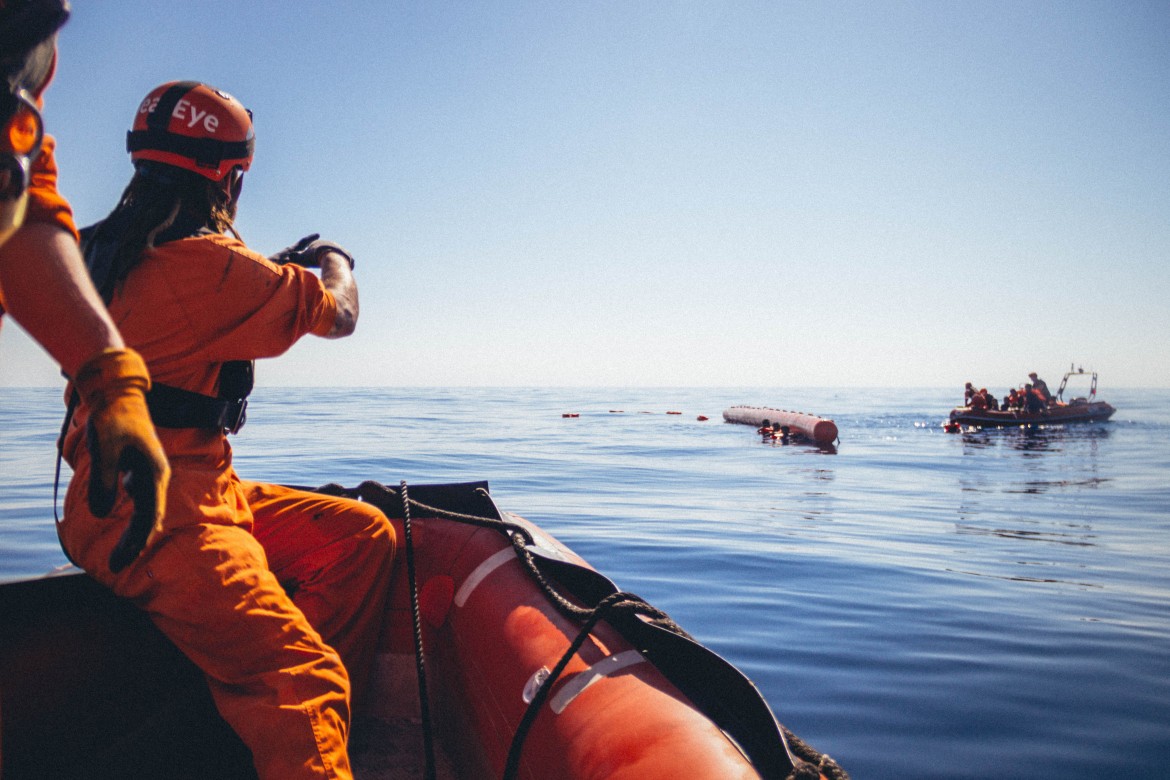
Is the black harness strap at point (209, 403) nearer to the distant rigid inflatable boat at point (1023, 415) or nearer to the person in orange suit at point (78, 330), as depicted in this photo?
the person in orange suit at point (78, 330)

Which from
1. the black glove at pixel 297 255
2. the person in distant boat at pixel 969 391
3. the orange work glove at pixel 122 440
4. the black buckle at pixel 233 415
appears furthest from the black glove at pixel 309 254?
the person in distant boat at pixel 969 391

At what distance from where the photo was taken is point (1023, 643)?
454 centimetres

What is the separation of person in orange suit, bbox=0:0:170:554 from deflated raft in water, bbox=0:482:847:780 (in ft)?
3.69

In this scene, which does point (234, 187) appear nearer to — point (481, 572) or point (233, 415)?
point (233, 415)

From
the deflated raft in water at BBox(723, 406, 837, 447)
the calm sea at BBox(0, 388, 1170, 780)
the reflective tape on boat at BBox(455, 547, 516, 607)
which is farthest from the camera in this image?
the deflated raft in water at BBox(723, 406, 837, 447)

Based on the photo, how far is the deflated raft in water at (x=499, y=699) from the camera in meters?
1.69

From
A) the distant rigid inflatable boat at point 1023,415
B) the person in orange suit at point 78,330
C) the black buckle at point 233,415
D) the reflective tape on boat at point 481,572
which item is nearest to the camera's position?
the person in orange suit at point 78,330

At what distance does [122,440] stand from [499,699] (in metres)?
1.59

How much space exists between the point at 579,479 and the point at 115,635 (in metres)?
10.5

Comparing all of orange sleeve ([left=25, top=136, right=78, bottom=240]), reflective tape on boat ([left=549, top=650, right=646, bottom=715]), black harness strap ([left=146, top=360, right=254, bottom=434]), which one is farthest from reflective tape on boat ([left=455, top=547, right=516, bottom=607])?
orange sleeve ([left=25, top=136, right=78, bottom=240])

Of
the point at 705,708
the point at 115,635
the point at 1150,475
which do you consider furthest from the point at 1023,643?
the point at 1150,475

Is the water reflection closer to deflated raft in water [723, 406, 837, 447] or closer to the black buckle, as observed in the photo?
deflated raft in water [723, 406, 837, 447]

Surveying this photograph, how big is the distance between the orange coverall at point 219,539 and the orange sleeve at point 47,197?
0.65 m

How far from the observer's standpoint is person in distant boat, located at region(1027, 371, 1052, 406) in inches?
1102
